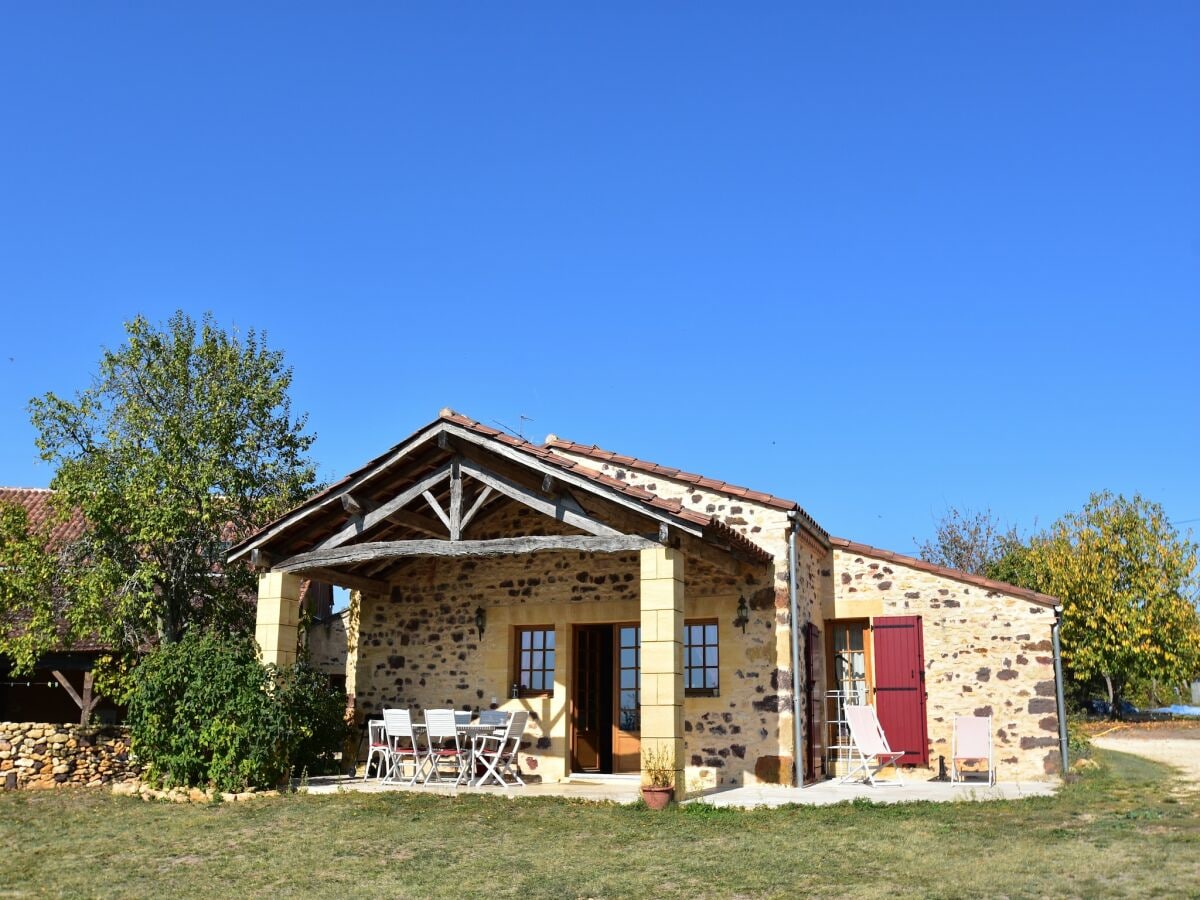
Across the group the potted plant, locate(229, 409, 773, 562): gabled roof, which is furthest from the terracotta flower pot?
locate(229, 409, 773, 562): gabled roof

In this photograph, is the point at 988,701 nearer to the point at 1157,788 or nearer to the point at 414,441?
the point at 1157,788

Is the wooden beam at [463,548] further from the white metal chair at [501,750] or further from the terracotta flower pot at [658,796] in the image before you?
the terracotta flower pot at [658,796]

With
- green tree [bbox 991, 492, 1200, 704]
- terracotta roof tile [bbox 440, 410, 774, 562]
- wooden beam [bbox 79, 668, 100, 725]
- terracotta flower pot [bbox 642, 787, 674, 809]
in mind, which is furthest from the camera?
green tree [bbox 991, 492, 1200, 704]

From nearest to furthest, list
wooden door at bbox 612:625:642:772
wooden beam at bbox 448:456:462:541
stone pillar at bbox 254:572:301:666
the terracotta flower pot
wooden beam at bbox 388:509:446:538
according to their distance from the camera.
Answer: the terracotta flower pot < wooden beam at bbox 448:456:462:541 < wooden beam at bbox 388:509:446:538 < stone pillar at bbox 254:572:301:666 < wooden door at bbox 612:625:642:772

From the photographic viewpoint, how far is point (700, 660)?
10805 mm

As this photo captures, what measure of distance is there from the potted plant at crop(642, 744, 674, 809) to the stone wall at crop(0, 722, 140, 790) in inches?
272

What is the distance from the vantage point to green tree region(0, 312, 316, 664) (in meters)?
12.3

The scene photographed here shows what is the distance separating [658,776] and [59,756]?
7.78 meters

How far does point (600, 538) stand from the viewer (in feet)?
29.7

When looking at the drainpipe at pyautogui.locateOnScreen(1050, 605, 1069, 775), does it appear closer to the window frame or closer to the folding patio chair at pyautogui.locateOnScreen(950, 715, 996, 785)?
the folding patio chair at pyautogui.locateOnScreen(950, 715, 996, 785)

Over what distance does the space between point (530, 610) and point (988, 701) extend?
5.03 metres

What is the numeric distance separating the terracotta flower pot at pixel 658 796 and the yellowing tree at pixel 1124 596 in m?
17.3

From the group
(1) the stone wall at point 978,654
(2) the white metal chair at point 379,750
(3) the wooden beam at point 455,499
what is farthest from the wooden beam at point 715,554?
(2) the white metal chair at point 379,750

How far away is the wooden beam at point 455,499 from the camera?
9602 mm
